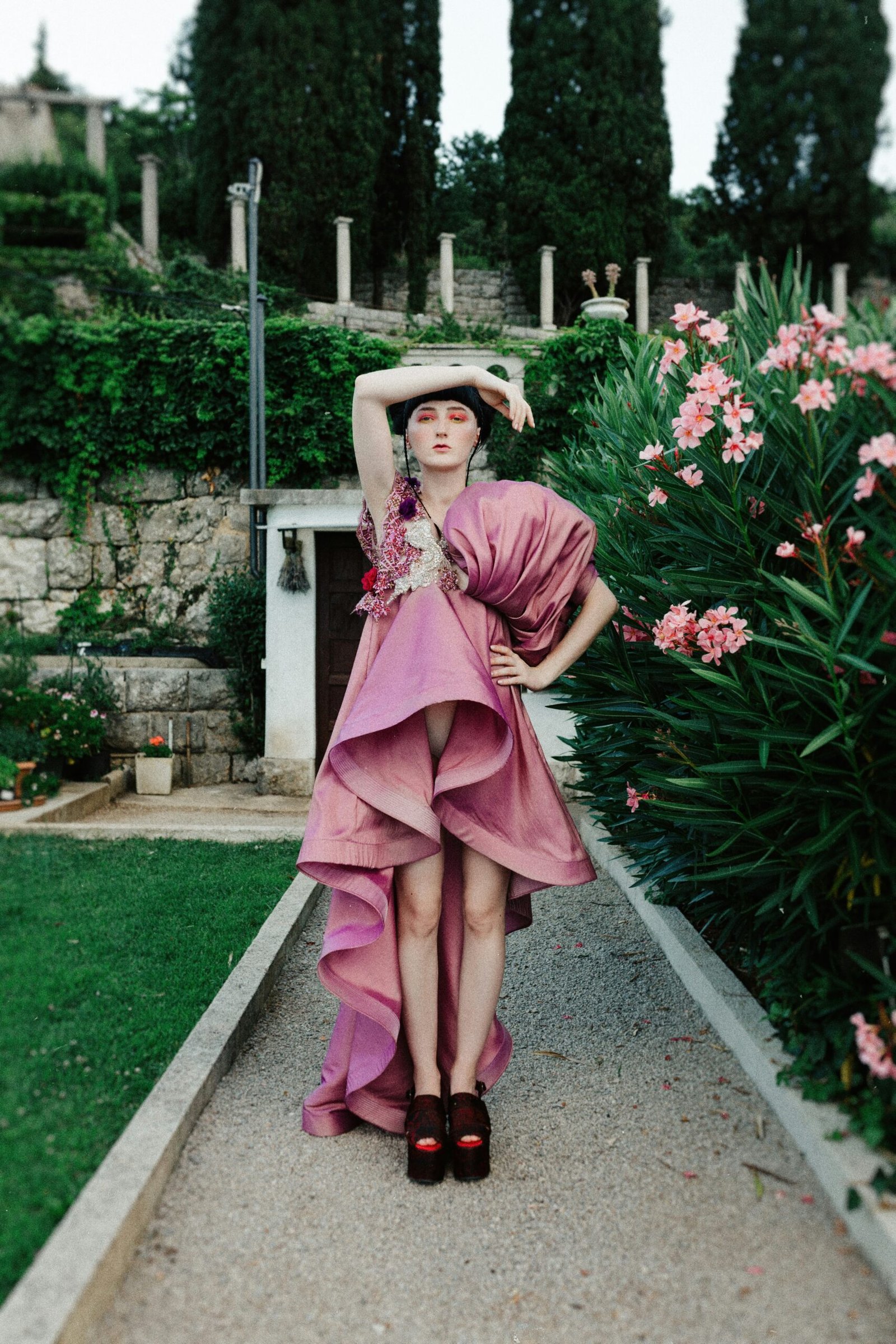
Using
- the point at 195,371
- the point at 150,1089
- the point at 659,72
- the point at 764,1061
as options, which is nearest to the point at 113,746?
the point at 195,371

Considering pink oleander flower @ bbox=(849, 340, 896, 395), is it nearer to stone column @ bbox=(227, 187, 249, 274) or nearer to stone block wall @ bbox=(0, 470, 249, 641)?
stone block wall @ bbox=(0, 470, 249, 641)

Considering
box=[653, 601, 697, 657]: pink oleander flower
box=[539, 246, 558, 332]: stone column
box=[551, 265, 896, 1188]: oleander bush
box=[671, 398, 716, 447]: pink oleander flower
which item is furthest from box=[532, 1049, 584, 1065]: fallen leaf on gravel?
box=[539, 246, 558, 332]: stone column

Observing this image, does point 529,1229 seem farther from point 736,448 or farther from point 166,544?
point 166,544

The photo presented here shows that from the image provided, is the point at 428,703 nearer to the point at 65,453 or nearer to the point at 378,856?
the point at 378,856

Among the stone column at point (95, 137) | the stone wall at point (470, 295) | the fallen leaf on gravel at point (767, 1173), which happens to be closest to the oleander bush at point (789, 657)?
the fallen leaf on gravel at point (767, 1173)

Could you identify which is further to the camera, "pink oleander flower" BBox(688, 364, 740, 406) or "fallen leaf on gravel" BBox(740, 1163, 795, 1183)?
"pink oleander flower" BBox(688, 364, 740, 406)

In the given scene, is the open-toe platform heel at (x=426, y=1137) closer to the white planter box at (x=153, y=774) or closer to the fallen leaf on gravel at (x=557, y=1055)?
the fallen leaf on gravel at (x=557, y=1055)

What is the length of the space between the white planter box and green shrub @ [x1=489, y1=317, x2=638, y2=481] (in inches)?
161

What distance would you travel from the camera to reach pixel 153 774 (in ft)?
25.7

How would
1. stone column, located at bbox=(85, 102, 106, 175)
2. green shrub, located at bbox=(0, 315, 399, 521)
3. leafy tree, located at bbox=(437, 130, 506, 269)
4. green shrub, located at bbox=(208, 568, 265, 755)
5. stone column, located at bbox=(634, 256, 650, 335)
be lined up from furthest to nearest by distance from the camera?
1. leafy tree, located at bbox=(437, 130, 506, 269)
2. stone column, located at bbox=(634, 256, 650, 335)
3. green shrub, located at bbox=(0, 315, 399, 521)
4. green shrub, located at bbox=(208, 568, 265, 755)
5. stone column, located at bbox=(85, 102, 106, 175)

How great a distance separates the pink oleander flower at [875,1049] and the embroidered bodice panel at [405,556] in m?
1.23

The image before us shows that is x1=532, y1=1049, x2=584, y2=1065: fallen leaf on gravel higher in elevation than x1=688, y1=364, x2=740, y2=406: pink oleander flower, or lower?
lower

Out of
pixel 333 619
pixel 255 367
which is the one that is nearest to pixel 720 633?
pixel 333 619

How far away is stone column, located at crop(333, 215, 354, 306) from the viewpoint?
15.2m
